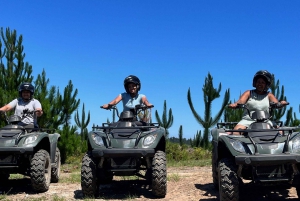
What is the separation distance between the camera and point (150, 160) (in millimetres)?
5492

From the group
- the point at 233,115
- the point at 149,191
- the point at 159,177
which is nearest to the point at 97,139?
the point at 159,177

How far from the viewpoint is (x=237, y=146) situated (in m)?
4.59

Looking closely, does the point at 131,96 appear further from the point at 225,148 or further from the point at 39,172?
the point at 225,148

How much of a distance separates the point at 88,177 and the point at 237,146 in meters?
2.12

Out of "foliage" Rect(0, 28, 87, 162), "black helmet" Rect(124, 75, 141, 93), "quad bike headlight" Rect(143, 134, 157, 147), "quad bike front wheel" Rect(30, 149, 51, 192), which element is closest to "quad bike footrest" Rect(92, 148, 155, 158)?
"quad bike headlight" Rect(143, 134, 157, 147)

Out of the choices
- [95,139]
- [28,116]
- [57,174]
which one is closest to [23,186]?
[57,174]

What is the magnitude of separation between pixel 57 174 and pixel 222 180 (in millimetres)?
3905

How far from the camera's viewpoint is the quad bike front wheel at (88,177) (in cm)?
532

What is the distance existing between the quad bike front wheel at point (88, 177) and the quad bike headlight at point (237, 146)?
200 cm

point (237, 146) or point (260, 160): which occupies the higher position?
point (237, 146)

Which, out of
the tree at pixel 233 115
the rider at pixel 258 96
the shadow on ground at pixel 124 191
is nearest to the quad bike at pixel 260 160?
the rider at pixel 258 96

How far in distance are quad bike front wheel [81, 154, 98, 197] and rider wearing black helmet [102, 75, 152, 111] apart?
145 cm

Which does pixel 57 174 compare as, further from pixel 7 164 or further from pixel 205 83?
pixel 205 83

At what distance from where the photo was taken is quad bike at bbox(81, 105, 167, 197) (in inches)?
205
